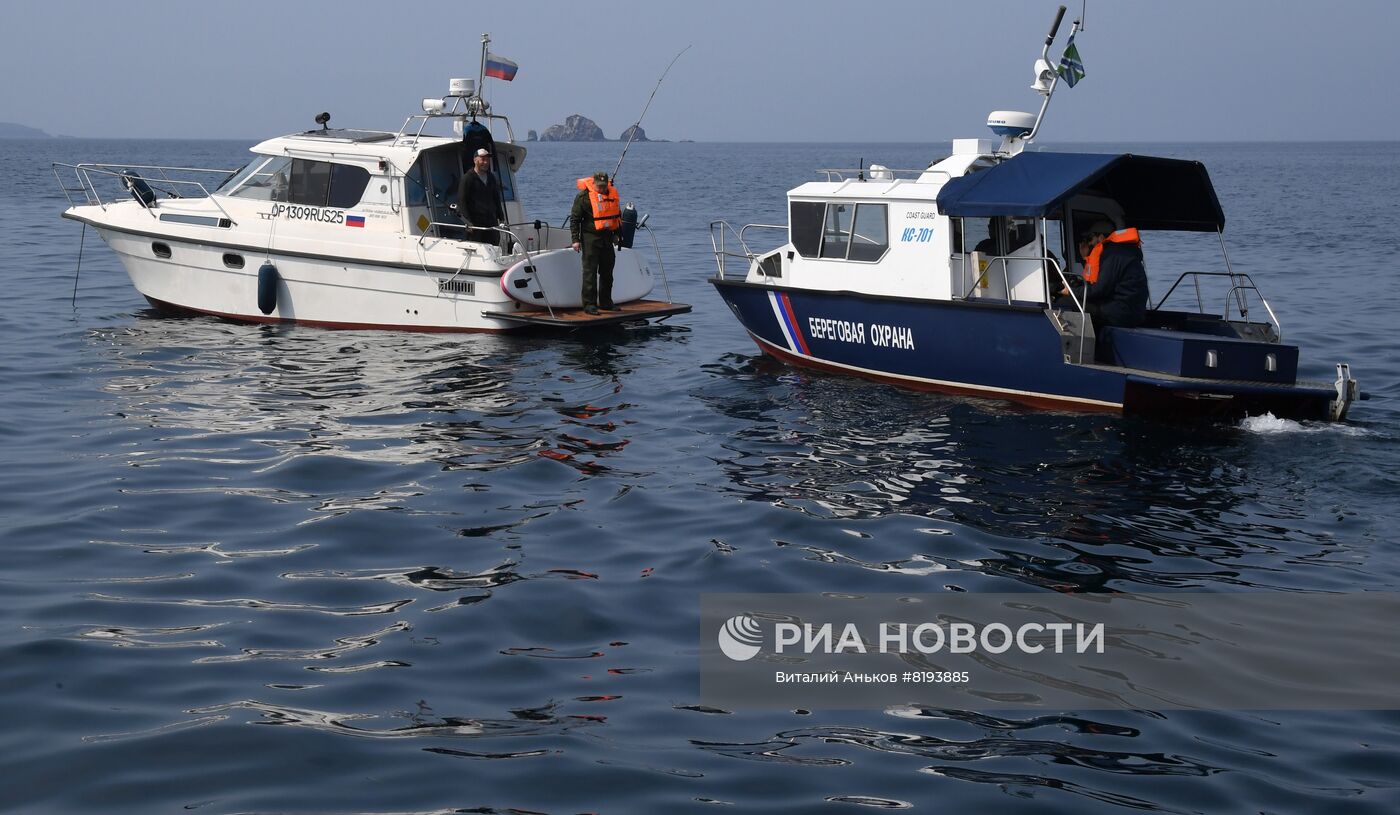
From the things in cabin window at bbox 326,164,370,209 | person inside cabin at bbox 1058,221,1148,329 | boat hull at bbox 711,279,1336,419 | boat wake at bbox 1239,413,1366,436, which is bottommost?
boat wake at bbox 1239,413,1366,436

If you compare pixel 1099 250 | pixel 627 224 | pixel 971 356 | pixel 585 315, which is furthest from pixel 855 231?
pixel 627 224

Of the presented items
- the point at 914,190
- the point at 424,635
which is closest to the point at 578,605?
the point at 424,635

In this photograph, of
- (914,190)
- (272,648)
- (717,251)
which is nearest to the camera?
(272,648)

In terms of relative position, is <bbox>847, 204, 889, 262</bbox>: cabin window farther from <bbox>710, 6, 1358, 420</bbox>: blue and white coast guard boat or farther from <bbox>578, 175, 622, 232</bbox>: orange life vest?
<bbox>578, 175, 622, 232</bbox>: orange life vest

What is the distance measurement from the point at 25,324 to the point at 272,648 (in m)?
12.7

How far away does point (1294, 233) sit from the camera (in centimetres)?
3566

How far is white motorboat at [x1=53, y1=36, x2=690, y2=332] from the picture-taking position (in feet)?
54.8

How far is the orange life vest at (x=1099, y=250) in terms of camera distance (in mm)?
12695

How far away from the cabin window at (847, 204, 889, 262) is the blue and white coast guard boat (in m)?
0.02

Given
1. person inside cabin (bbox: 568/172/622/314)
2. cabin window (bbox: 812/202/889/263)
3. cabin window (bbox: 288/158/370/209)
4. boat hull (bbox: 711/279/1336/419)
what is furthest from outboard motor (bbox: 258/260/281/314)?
cabin window (bbox: 812/202/889/263)

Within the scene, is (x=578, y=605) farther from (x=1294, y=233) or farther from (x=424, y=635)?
(x=1294, y=233)

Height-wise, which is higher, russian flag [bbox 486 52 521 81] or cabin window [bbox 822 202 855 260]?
russian flag [bbox 486 52 521 81]

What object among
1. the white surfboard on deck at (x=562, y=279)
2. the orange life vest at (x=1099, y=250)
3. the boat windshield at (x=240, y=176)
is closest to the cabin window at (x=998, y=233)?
the orange life vest at (x=1099, y=250)

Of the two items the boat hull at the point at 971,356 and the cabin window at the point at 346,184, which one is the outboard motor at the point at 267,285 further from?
the boat hull at the point at 971,356
